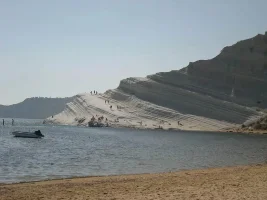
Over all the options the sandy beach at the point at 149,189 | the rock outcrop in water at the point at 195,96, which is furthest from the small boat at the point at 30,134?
the sandy beach at the point at 149,189

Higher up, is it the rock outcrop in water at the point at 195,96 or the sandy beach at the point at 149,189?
the rock outcrop in water at the point at 195,96

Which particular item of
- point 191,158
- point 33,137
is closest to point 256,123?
point 33,137

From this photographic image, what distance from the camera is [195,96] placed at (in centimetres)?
10869

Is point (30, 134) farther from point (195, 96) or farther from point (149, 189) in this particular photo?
point (149, 189)

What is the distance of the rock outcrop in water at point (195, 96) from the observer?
102m

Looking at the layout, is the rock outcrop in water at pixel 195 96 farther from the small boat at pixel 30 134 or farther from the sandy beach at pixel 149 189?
the sandy beach at pixel 149 189

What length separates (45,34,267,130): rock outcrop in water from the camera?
336ft

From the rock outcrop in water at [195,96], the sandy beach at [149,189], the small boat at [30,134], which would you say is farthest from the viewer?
the rock outcrop in water at [195,96]

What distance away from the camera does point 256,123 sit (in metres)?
95.1

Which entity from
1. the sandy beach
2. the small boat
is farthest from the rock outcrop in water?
the sandy beach

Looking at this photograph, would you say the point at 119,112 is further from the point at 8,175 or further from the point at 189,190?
the point at 189,190

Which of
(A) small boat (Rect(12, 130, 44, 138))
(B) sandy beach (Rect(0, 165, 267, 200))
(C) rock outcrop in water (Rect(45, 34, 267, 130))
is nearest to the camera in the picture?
(B) sandy beach (Rect(0, 165, 267, 200))

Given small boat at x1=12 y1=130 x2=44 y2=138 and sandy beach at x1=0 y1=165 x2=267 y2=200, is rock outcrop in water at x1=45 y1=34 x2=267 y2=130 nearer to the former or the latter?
small boat at x1=12 y1=130 x2=44 y2=138

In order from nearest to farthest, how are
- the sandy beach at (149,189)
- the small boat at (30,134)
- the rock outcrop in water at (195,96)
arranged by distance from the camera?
the sandy beach at (149,189) < the small boat at (30,134) < the rock outcrop in water at (195,96)
